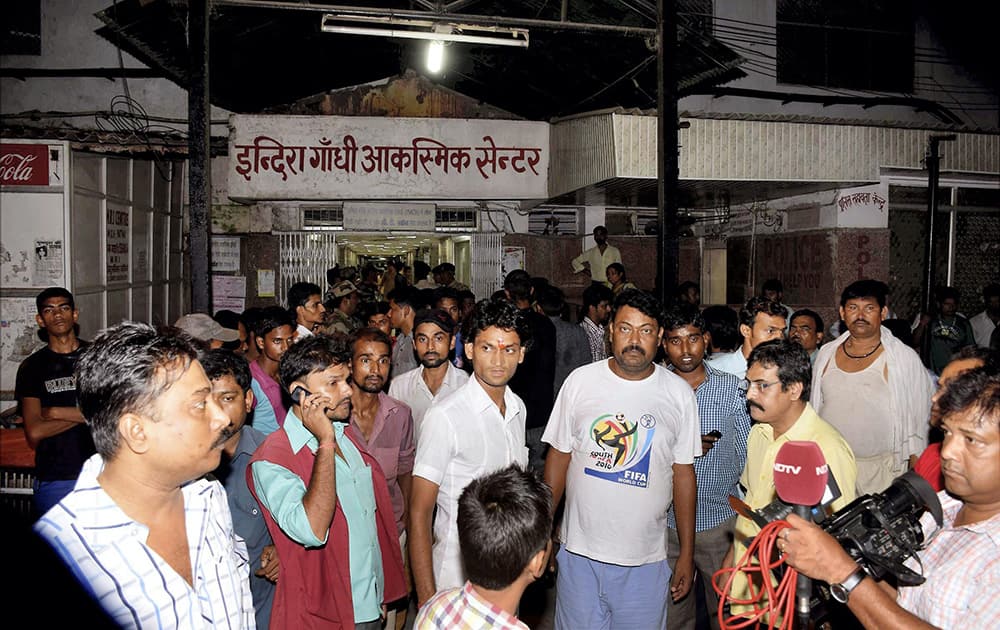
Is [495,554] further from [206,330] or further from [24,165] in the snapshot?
[24,165]

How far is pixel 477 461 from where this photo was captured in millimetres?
3141

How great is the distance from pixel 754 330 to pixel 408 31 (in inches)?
163

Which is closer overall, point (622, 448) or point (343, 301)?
point (622, 448)

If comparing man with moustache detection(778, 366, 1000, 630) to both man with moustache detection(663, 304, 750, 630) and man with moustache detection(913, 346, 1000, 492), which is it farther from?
man with moustache detection(663, 304, 750, 630)

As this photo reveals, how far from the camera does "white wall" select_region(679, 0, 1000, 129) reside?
13.8 m

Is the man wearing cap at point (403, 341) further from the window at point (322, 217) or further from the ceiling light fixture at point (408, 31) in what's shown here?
the window at point (322, 217)

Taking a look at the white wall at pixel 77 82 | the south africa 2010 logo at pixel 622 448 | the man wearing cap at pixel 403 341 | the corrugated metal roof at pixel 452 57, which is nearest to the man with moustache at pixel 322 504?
the south africa 2010 logo at pixel 622 448

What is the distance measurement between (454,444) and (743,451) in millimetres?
1849

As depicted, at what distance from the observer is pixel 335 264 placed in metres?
11.8

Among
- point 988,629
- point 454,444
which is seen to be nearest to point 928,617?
point 988,629

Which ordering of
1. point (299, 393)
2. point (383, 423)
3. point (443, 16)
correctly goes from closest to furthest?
point (299, 393) → point (383, 423) → point (443, 16)

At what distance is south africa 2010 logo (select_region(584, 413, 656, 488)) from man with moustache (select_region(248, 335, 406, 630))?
3.29 ft

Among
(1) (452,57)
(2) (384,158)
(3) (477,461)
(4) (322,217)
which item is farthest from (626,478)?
(4) (322,217)

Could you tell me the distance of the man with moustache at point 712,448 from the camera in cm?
395
